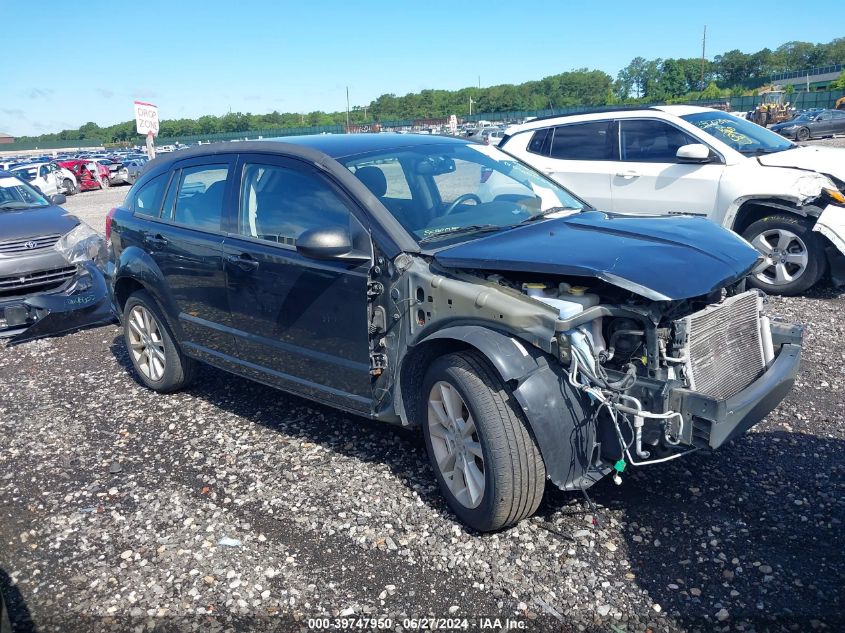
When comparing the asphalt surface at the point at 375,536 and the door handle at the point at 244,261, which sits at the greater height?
the door handle at the point at 244,261

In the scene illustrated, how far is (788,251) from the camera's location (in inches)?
279

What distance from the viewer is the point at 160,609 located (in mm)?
3061

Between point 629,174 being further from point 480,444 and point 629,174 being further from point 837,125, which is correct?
point 837,125

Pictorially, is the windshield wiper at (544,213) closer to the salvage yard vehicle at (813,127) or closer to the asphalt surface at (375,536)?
the asphalt surface at (375,536)

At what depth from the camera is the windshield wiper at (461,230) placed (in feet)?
12.1

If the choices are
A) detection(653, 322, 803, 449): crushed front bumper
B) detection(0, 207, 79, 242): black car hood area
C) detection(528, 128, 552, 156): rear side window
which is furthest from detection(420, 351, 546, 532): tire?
detection(528, 128, 552, 156): rear side window

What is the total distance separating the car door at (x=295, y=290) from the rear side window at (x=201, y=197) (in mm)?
245

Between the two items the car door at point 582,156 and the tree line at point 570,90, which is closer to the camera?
the car door at point 582,156

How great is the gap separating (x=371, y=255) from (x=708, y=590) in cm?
221

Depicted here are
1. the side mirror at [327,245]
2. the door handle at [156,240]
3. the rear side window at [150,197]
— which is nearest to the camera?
the side mirror at [327,245]

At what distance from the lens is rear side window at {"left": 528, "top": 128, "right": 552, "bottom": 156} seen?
910 centimetres

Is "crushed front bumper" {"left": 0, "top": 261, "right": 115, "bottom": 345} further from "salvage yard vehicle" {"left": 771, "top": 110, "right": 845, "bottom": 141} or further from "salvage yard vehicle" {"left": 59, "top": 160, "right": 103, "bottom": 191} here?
"salvage yard vehicle" {"left": 771, "top": 110, "right": 845, "bottom": 141}

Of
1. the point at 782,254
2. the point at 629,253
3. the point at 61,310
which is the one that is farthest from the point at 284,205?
the point at 782,254

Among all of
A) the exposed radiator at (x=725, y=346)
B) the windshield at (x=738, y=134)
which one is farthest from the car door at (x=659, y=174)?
the exposed radiator at (x=725, y=346)
